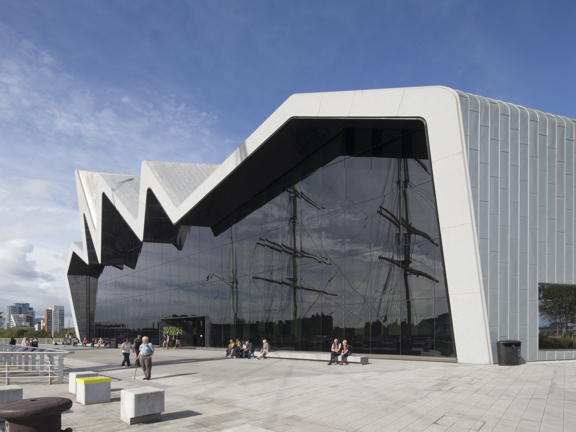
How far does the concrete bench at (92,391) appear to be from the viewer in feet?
32.8

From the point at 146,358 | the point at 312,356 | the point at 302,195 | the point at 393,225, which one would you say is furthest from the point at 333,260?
the point at 146,358

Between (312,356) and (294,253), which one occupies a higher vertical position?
(294,253)

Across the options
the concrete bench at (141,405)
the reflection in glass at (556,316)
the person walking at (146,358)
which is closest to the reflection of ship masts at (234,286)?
the person walking at (146,358)

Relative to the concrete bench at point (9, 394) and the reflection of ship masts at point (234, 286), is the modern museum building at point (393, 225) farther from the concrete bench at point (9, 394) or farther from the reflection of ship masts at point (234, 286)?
the concrete bench at point (9, 394)

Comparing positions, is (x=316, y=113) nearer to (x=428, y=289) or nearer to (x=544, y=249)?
(x=428, y=289)

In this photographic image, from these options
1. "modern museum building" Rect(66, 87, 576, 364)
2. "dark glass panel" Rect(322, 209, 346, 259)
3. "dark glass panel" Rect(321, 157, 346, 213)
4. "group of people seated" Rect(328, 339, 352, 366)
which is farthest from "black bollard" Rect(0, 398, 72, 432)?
"dark glass panel" Rect(321, 157, 346, 213)

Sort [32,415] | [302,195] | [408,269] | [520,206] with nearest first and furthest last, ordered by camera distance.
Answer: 1. [32,415]
2. [520,206]
3. [408,269]
4. [302,195]

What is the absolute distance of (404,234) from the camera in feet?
58.9

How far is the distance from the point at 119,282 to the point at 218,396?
112 feet

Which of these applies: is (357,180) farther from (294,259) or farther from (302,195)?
(294,259)

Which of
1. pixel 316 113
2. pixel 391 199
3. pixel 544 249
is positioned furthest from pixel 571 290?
pixel 316 113

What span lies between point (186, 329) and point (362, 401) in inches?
1036

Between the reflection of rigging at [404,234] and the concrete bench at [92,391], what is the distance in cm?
1107

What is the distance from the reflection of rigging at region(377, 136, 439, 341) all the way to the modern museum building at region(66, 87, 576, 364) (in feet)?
0.18
